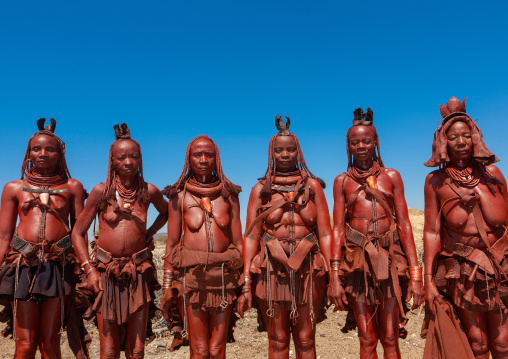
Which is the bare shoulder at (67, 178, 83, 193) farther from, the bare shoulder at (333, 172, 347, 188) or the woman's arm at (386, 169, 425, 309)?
the woman's arm at (386, 169, 425, 309)

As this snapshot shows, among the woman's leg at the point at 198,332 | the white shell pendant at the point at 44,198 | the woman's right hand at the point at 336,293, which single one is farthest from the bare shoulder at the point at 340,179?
the white shell pendant at the point at 44,198

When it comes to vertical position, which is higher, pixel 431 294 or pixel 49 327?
pixel 431 294

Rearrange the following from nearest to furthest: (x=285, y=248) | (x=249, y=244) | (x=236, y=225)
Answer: (x=285, y=248), (x=249, y=244), (x=236, y=225)

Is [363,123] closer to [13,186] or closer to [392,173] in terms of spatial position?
[392,173]

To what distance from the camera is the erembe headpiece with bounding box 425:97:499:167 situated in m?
4.71

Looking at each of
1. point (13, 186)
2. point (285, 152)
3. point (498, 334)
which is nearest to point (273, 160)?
point (285, 152)

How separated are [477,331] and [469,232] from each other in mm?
1089

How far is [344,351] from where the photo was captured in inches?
311

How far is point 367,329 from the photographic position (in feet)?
15.3

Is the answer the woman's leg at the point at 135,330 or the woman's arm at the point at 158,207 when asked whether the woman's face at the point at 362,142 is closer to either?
the woman's arm at the point at 158,207

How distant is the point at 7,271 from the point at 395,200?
15.5ft

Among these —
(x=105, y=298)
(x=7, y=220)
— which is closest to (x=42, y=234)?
(x=7, y=220)

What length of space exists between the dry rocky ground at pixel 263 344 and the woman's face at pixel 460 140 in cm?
409

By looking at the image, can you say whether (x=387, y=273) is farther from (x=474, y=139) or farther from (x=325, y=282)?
(x=474, y=139)
